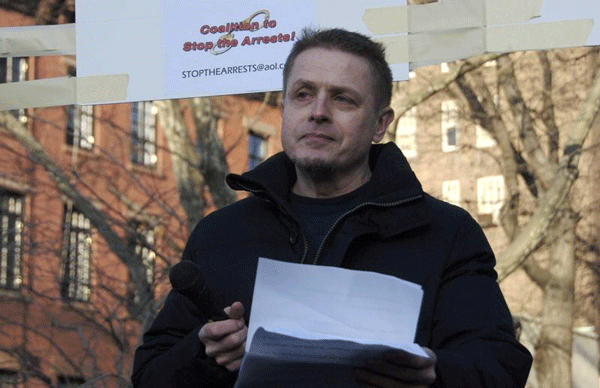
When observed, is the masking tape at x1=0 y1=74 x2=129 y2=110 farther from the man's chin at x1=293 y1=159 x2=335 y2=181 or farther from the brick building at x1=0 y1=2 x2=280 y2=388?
the brick building at x1=0 y1=2 x2=280 y2=388

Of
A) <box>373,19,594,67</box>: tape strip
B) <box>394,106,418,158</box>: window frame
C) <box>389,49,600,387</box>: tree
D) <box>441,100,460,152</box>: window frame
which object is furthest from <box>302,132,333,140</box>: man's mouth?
<box>394,106,418,158</box>: window frame

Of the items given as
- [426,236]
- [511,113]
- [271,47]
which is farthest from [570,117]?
[426,236]

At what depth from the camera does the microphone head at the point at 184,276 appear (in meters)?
2.51

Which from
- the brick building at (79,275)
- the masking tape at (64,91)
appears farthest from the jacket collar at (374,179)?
the brick building at (79,275)

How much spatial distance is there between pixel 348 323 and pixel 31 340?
36.7 feet

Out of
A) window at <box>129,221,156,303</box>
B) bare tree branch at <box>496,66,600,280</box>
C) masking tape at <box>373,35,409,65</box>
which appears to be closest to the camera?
masking tape at <box>373,35,409,65</box>

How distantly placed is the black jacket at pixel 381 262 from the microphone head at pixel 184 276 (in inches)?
11.1

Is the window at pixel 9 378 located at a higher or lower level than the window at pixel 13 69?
lower

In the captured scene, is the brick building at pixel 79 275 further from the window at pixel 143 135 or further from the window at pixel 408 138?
the window at pixel 408 138

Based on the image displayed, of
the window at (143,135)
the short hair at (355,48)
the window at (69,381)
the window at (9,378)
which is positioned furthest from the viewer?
the window at (143,135)

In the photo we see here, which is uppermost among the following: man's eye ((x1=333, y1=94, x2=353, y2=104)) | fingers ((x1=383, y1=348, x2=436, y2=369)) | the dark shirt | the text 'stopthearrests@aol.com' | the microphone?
the text 'stopthearrests@aol.com'

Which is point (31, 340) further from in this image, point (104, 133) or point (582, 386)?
point (582, 386)

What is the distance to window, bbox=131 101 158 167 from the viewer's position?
14.6 m

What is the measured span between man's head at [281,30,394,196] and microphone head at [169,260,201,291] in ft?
2.08
